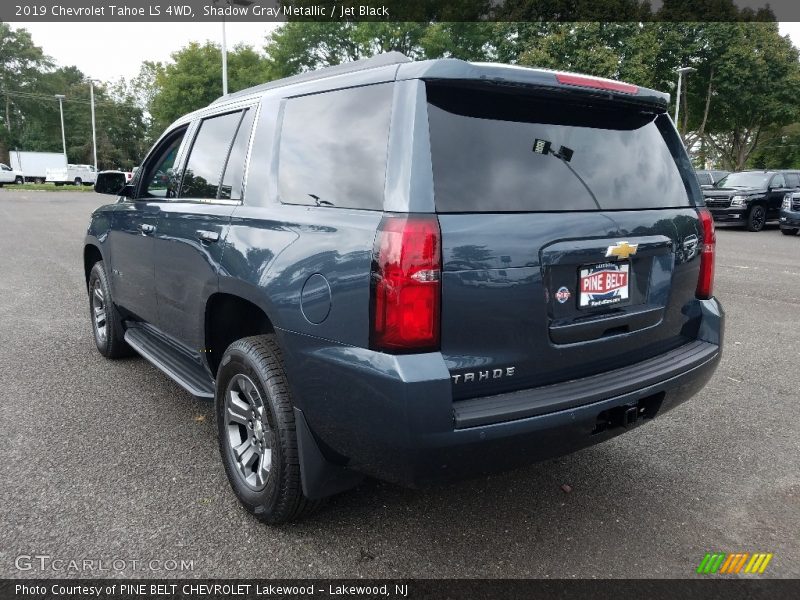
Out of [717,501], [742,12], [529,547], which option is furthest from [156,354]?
[742,12]

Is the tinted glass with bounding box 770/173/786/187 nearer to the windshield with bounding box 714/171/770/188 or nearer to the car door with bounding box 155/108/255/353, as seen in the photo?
the windshield with bounding box 714/171/770/188

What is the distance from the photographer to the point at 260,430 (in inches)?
108

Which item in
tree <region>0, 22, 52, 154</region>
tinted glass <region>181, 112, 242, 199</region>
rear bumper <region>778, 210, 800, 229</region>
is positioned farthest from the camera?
tree <region>0, 22, 52, 154</region>

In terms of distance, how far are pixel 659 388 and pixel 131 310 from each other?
3.42 m

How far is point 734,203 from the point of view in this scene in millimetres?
17625

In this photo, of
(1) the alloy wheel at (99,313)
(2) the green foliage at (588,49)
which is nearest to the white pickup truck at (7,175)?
(2) the green foliage at (588,49)

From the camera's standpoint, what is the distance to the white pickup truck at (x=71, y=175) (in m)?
52.2

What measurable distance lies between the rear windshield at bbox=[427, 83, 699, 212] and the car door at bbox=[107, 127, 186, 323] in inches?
87.1

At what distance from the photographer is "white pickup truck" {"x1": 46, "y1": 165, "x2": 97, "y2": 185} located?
52.2m

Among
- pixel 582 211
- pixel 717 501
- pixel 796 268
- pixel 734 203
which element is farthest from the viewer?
pixel 734 203

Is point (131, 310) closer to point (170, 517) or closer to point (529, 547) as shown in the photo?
point (170, 517)

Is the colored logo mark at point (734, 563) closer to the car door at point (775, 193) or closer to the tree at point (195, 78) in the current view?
the car door at point (775, 193)

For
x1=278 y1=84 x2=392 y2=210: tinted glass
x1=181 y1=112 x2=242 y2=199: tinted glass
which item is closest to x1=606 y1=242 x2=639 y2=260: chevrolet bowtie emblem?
x1=278 y1=84 x2=392 y2=210: tinted glass

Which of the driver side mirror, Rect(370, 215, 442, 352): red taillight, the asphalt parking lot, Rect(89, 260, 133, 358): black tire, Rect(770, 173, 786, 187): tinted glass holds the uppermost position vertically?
Rect(770, 173, 786, 187): tinted glass
